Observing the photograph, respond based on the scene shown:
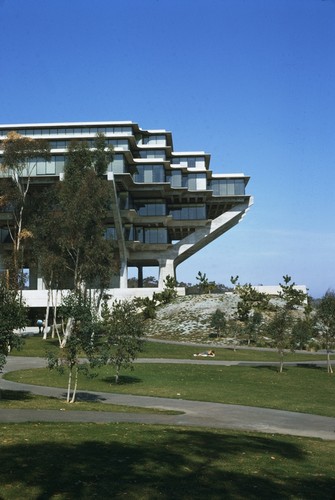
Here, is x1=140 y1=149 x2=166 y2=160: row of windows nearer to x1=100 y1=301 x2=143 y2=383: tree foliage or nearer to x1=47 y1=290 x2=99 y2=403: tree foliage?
x1=100 y1=301 x2=143 y2=383: tree foliage

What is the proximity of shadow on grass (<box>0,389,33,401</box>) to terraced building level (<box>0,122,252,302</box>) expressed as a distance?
169ft

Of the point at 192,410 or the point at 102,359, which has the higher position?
the point at 102,359

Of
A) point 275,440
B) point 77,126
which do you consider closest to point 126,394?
point 275,440

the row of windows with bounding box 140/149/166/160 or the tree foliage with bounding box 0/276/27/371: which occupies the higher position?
the row of windows with bounding box 140/149/166/160

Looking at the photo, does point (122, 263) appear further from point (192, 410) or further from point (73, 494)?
point (73, 494)

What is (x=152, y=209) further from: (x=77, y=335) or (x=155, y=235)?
(x=77, y=335)

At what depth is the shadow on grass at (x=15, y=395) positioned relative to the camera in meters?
22.8

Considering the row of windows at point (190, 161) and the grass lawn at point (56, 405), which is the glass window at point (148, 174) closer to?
the row of windows at point (190, 161)

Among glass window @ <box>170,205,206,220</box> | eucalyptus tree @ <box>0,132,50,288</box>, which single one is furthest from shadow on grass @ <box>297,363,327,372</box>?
glass window @ <box>170,205,206,220</box>

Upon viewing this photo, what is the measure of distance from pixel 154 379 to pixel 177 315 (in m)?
35.5

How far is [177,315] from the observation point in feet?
221

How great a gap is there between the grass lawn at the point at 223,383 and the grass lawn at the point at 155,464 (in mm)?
9007

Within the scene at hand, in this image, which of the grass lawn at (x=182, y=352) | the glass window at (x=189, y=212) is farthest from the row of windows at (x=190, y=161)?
the grass lawn at (x=182, y=352)

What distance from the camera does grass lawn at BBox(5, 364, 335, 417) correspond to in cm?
2506
